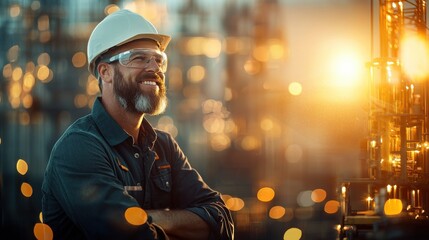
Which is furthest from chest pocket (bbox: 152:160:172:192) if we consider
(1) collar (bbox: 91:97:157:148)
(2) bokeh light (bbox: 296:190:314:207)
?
(2) bokeh light (bbox: 296:190:314:207)

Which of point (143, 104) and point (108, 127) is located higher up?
point (143, 104)

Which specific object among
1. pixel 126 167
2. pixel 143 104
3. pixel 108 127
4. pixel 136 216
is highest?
pixel 143 104

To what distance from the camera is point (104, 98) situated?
4219 mm

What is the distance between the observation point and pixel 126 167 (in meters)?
3.93

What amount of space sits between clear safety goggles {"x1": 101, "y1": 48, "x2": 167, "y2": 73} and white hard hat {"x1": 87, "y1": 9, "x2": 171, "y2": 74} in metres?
0.08

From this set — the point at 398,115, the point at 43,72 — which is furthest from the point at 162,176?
the point at 43,72

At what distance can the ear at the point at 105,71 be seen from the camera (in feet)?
13.7

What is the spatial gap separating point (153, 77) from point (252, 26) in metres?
19.8

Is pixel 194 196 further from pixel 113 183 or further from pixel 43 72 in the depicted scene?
pixel 43 72

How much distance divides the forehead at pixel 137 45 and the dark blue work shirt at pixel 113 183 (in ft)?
1.02

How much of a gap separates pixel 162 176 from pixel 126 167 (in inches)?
10.3

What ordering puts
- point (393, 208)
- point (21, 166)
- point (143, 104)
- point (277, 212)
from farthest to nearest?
1. point (21, 166)
2. point (277, 212)
3. point (393, 208)
4. point (143, 104)

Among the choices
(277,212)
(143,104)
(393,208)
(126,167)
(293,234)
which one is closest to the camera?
(126,167)

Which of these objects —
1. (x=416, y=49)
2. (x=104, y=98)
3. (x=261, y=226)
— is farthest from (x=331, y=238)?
(x=104, y=98)
